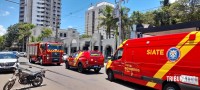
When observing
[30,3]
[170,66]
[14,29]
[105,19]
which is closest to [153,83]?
[170,66]

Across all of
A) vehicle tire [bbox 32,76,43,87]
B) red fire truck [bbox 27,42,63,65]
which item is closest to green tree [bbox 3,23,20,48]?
red fire truck [bbox 27,42,63,65]

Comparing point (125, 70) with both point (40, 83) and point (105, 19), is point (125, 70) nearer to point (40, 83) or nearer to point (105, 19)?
point (40, 83)

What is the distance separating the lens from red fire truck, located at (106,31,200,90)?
906 centimetres

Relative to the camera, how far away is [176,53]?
9.79 m

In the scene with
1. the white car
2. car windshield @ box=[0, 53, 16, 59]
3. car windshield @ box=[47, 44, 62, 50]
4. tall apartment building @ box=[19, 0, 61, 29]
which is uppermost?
tall apartment building @ box=[19, 0, 61, 29]

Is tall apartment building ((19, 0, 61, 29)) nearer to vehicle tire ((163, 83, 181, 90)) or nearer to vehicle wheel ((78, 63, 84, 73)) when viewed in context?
vehicle wheel ((78, 63, 84, 73))

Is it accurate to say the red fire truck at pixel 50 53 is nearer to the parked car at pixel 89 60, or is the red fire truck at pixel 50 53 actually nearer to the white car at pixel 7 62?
the parked car at pixel 89 60

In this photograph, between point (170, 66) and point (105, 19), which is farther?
point (105, 19)

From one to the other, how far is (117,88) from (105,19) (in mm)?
32228

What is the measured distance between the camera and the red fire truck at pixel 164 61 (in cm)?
906

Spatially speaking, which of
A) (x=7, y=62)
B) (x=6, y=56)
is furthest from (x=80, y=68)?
(x=6, y=56)

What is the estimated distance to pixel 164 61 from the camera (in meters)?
10.4

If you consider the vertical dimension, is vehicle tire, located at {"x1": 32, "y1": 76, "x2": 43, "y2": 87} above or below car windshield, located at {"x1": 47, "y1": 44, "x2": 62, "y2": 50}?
below

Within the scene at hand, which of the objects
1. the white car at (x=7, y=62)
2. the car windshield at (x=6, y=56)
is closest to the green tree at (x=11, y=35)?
the car windshield at (x=6, y=56)
